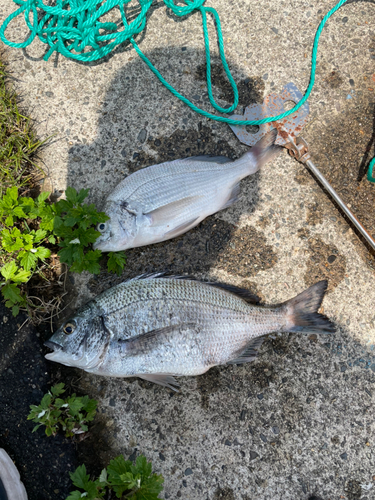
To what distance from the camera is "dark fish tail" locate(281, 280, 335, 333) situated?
271 centimetres

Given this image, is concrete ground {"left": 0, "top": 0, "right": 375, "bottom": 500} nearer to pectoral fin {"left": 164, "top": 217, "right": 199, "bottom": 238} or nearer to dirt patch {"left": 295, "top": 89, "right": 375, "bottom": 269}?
dirt patch {"left": 295, "top": 89, "right": 375, "bottom": 269}

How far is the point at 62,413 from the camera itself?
9.11ft

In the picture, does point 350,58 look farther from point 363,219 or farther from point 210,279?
point 210,279

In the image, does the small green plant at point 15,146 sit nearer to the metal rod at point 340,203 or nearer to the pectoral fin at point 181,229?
the pectoral fin at point 181,229

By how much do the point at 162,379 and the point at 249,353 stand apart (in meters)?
0.70

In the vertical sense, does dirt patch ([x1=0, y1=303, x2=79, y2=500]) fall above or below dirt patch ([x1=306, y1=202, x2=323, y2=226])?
below

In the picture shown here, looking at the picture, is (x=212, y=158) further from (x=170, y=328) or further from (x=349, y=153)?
(x=170, y=328)

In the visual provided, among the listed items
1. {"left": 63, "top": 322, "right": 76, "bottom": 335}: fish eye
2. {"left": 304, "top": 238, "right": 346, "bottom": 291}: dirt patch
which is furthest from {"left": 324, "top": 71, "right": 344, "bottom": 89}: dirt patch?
{"left": 63, "top": 322, "right": 76, "bottom": 335}: fish eye

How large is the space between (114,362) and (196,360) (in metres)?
0.60

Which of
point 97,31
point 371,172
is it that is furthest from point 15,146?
point 371,172

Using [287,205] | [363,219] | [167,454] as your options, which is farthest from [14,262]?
[363,219]

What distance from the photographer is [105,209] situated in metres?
2.83

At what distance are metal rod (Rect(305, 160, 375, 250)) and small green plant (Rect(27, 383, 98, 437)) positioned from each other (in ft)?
8.33

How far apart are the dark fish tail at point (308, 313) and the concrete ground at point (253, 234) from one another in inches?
9.4
